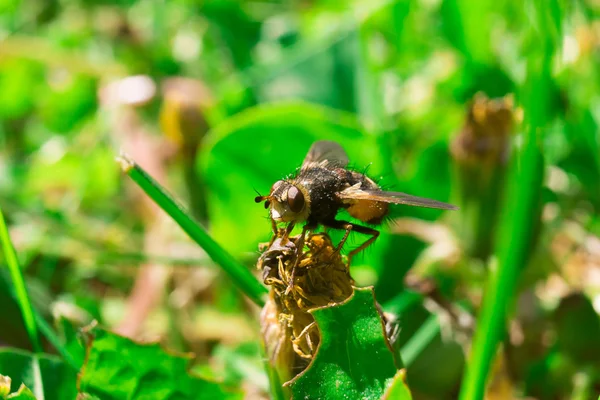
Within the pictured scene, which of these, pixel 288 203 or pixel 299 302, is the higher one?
pixel 288 203

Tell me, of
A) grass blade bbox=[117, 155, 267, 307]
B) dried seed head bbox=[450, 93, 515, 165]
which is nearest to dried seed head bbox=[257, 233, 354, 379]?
grass blade bbox=[117, 155, 267, 307]

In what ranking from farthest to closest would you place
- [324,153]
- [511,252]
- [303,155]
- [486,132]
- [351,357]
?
[303,155] → [486,132] → [324,153] → [511,252] → [351,357]

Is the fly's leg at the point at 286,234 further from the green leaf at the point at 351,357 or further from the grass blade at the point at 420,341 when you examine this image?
the grass blade at the point at 420,341

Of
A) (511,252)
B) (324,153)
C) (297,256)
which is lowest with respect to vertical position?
(511,252)

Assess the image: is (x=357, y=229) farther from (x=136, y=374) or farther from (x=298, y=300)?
(x=136, y=374)

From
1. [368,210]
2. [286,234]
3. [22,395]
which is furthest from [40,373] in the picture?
[368,210]

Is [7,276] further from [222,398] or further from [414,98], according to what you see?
[414,98]

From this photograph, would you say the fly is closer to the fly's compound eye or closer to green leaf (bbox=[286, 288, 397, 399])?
the fly's compound eye

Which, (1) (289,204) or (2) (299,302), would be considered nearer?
(2) (299,302)
